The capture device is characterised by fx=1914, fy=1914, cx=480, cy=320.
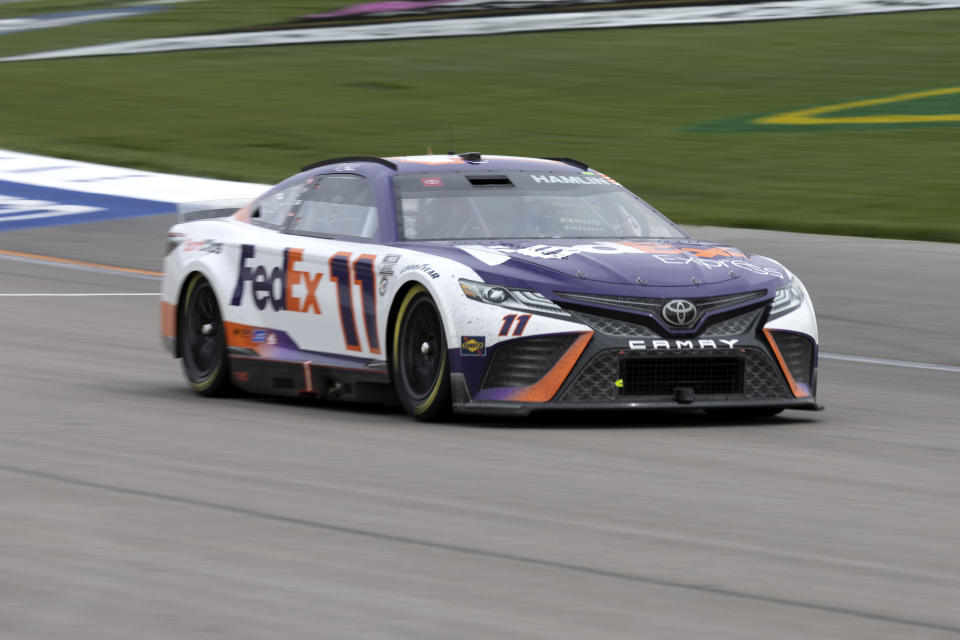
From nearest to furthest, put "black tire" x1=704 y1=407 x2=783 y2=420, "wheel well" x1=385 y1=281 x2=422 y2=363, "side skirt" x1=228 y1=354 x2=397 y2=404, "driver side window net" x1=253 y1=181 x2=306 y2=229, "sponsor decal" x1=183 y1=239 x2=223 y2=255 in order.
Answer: "wheel well" x1=385 y1=281 x2=422 y2=363 < "black tire" x1=704 y1=407 x2=783 y2=420 < "side skirt" x1=228 y1=354 x2=397 y2=404 < "driver side window net" x1=253 y1=181 x2=306 y2=229 < "sponsor decal" x1=183 y1=239 x2=223 y2=255

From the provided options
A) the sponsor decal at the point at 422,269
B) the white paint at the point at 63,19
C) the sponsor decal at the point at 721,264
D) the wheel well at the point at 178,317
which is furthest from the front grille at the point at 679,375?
A: the white paint at the point at 63,19

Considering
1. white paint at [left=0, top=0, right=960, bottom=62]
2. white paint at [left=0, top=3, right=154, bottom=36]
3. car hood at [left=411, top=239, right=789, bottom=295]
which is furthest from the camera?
white paint at [left=0, top=3, right=154, bottom=36]

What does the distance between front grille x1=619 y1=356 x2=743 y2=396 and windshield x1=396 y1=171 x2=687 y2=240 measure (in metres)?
1.07

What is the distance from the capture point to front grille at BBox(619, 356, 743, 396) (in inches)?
331

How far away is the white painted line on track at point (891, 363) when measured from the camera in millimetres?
11094

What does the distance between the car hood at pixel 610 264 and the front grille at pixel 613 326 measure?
0.13 meters

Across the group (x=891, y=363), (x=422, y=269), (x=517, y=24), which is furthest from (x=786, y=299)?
(x=517, y=24)

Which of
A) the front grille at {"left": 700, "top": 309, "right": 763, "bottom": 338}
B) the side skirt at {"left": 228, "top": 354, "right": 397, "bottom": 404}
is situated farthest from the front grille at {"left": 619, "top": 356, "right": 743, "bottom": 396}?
the side skirt at {"left": 228, "top": 354, "right": 397, "bottom": 404}

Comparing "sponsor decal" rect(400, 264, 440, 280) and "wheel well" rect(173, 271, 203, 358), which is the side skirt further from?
"wheel well" rect(173, 271, 203, 358)

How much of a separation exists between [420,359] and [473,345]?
45 cm

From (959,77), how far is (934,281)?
16.1m

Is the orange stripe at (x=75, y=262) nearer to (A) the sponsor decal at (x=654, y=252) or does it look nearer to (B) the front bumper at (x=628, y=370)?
(A) the sponsor decal at (x=654, y=252)

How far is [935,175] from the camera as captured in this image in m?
21.7

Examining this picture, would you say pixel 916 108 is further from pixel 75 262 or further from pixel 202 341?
pixel 202 341
